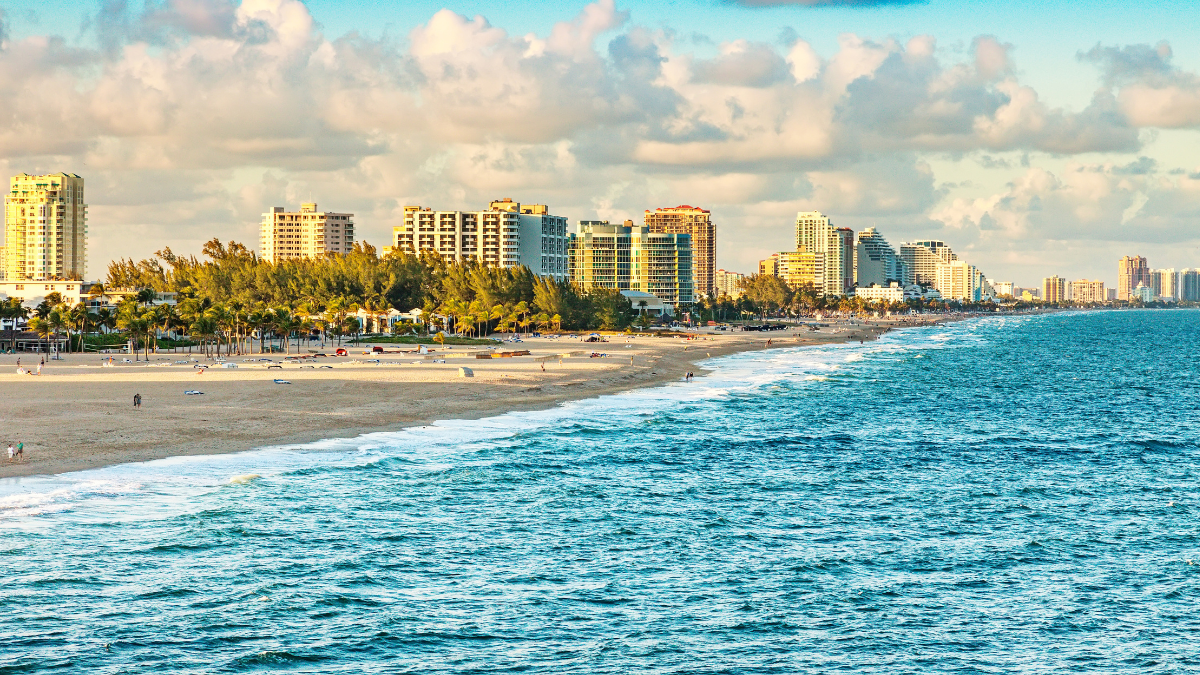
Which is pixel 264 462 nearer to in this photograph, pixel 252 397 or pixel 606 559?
pixel 606 559

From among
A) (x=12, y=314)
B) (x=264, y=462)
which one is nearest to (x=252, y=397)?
(x=264, y=462)

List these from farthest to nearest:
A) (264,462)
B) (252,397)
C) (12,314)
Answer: (12,314) → (252,397) → (264,462)

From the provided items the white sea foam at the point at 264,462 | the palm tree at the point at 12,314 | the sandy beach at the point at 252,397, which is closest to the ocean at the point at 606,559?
the white sea foam at the point at 264,462

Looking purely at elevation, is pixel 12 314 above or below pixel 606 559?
above

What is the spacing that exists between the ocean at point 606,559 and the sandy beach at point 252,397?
4.40 meters

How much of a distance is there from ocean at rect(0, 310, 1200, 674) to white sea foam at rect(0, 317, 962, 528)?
24 cm

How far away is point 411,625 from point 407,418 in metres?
42.5

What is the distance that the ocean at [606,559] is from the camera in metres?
29.2

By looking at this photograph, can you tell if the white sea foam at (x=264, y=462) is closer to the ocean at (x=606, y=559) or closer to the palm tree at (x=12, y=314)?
the ocean at (x=606, y=559)

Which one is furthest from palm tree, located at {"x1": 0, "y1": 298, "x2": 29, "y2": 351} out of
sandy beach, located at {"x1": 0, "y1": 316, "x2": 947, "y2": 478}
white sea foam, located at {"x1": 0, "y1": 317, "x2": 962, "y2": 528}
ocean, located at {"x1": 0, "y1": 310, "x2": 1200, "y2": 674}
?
ocean, located at {"x1": 0, "y1": 310, "x2": 1200, "y2": 674}

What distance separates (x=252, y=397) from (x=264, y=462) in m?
26.9

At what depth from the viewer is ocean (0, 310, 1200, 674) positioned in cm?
2925

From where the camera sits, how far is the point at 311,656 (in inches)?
1116

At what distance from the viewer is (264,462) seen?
5350 cm
